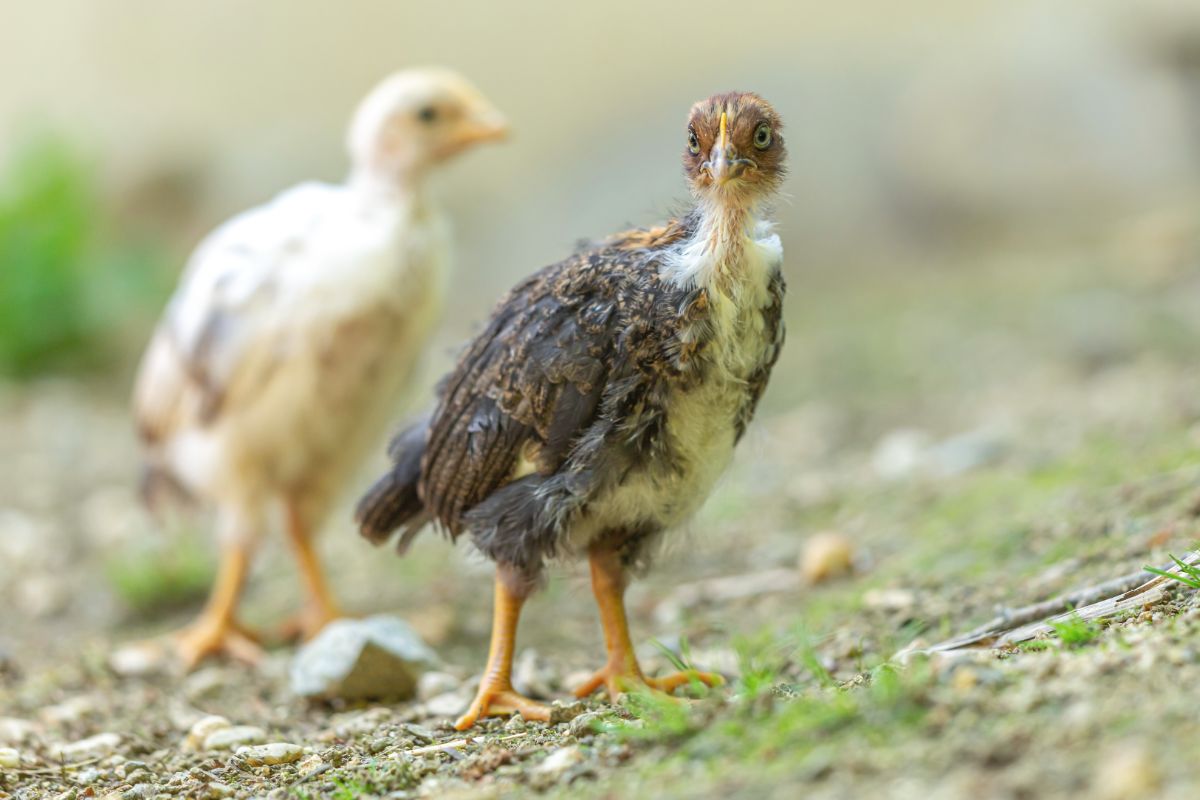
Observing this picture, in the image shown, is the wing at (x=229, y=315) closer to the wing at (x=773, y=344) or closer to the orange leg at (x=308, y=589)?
the orange leg at (x=308, y=589)

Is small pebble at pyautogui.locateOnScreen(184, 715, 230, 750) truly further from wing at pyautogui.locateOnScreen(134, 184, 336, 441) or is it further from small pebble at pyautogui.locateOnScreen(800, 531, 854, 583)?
small pebble at pyautogui.locateOnScreen(800, 531, 854, 583)

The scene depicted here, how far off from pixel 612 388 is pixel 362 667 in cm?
129

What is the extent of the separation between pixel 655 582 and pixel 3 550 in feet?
10.1

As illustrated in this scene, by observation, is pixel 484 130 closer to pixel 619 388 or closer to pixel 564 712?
pixel 619 388

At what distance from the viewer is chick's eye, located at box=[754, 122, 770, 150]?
272 centimetres

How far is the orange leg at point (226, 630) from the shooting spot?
446 centimetres

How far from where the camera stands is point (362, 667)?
354cm

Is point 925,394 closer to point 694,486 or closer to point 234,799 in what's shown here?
point 694,486

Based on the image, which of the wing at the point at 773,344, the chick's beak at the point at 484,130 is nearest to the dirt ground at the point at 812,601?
the wing at the point at 773,344

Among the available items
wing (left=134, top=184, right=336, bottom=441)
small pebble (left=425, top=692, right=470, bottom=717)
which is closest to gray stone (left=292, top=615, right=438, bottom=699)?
small pebble (left=425, top=692, right=470, bottom=717)

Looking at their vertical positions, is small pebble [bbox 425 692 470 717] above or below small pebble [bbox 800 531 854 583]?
below

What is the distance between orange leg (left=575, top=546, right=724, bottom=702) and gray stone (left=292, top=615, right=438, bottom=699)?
60 centimetres

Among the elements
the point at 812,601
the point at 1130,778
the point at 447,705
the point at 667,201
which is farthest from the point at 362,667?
the point at 667,201

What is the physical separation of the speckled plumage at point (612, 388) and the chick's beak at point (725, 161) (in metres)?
0.10
